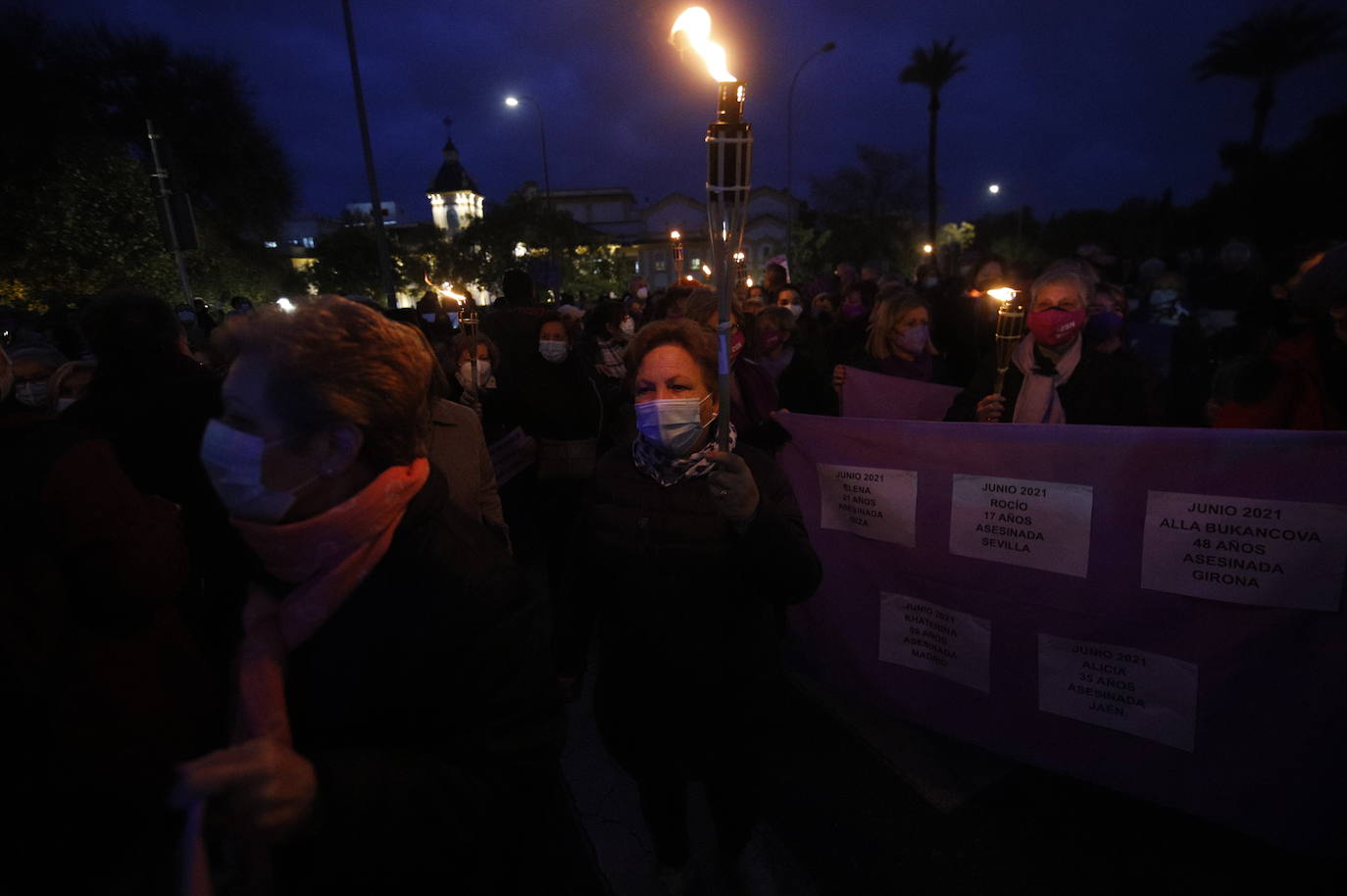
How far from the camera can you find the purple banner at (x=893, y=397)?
4078 mm

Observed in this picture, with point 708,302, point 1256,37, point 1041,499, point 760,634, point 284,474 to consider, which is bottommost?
point 760,634

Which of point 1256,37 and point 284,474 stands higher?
point 1256,37

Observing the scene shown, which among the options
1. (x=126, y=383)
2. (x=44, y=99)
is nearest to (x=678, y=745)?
(x=126, y=383)

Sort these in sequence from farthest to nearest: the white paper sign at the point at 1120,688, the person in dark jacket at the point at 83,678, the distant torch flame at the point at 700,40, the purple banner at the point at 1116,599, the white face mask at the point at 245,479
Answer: the white paper sign at the point at 1120,688 → the purple banner at the point at 1116,599 → the distant torch flame at the point at 700,40 → the person in dark jacket at the point at 83,678 → the white face mask at the point at 245,479

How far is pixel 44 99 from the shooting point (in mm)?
22719

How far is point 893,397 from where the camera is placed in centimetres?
419

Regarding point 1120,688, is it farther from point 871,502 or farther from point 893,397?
point 893,397

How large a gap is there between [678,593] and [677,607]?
5 centimetres

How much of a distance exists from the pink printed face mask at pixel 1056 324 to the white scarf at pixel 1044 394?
0.07 metres

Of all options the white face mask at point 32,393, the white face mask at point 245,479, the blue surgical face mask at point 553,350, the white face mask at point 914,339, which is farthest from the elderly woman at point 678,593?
the white face mask at point 32,393

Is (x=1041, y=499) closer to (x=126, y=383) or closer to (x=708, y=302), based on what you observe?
(x=708, y=302)

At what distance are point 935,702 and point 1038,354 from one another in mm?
1792

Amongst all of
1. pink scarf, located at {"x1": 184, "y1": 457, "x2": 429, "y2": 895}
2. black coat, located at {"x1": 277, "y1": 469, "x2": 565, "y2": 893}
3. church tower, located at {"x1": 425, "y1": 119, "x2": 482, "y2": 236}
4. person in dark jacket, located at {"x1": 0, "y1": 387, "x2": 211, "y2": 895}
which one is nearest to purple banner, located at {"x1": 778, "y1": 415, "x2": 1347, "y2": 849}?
black coat, located at {"x1": 277, "y1": 469, "x2": 565, "y2": 893}

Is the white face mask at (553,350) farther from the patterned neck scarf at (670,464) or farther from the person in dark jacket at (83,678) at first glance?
the person in dark jacket at (83,678)
